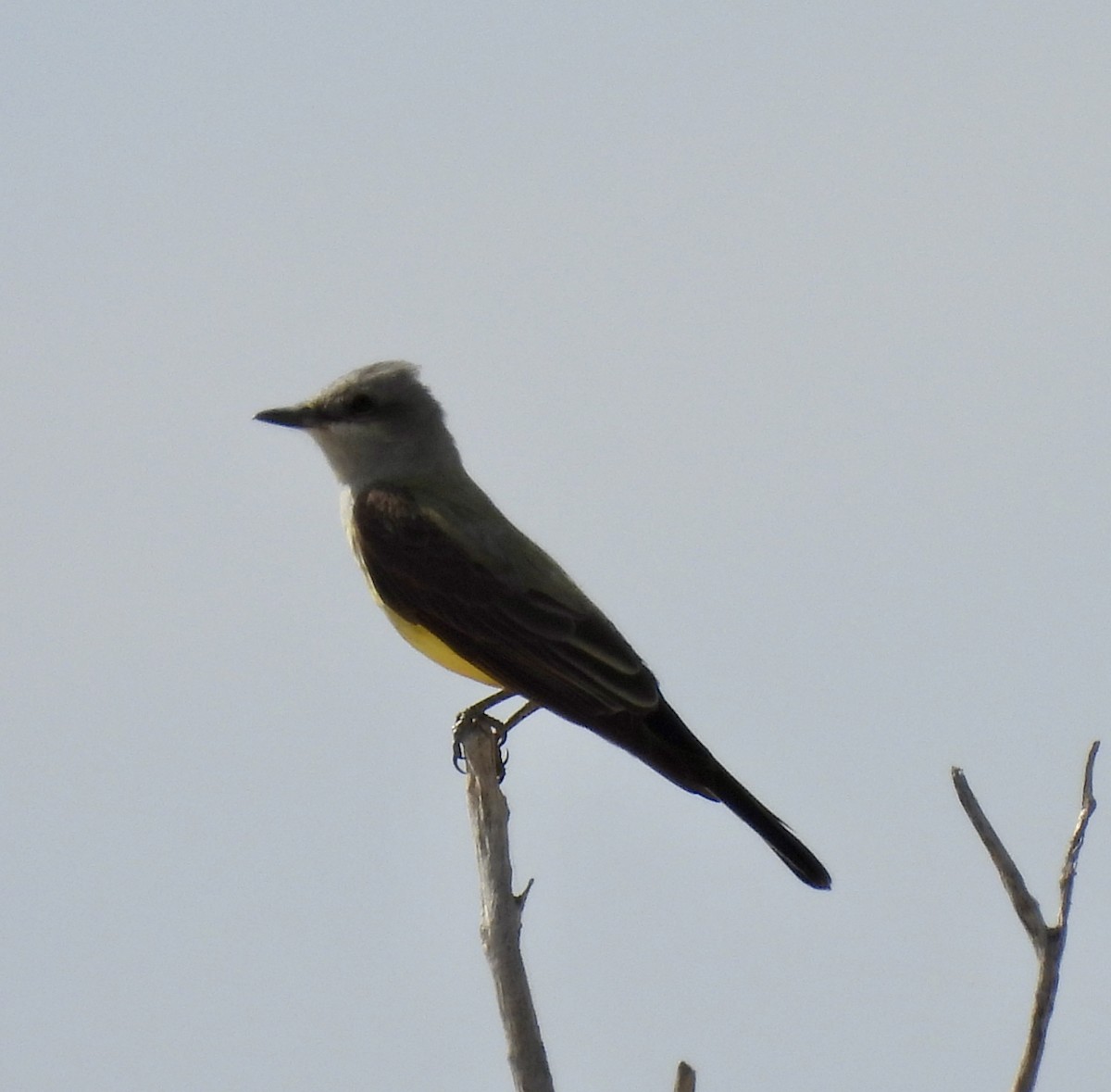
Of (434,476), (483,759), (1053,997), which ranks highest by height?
(434,476)

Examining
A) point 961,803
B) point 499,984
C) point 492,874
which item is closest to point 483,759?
point 492,874

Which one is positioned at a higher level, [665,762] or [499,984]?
[665,762]

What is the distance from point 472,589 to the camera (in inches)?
384

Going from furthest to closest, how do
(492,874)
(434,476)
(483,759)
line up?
(434,476) → (483,759) → (492,874)

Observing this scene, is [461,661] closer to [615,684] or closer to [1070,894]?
[615,684]

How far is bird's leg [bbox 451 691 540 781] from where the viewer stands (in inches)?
364

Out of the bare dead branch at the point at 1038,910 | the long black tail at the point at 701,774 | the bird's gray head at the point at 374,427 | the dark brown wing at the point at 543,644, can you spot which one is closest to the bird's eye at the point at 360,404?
the bird's gray head at the point at 374,427

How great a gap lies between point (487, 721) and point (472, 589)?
0.71m

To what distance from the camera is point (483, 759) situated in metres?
7.76

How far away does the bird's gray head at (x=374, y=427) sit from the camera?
10.7m

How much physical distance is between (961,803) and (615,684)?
3.87m

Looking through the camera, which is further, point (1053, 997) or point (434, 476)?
point (434, 476)

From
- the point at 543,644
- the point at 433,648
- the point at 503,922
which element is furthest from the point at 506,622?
the point at 503,922

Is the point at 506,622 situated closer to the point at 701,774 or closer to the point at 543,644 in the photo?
the point at 543,644
